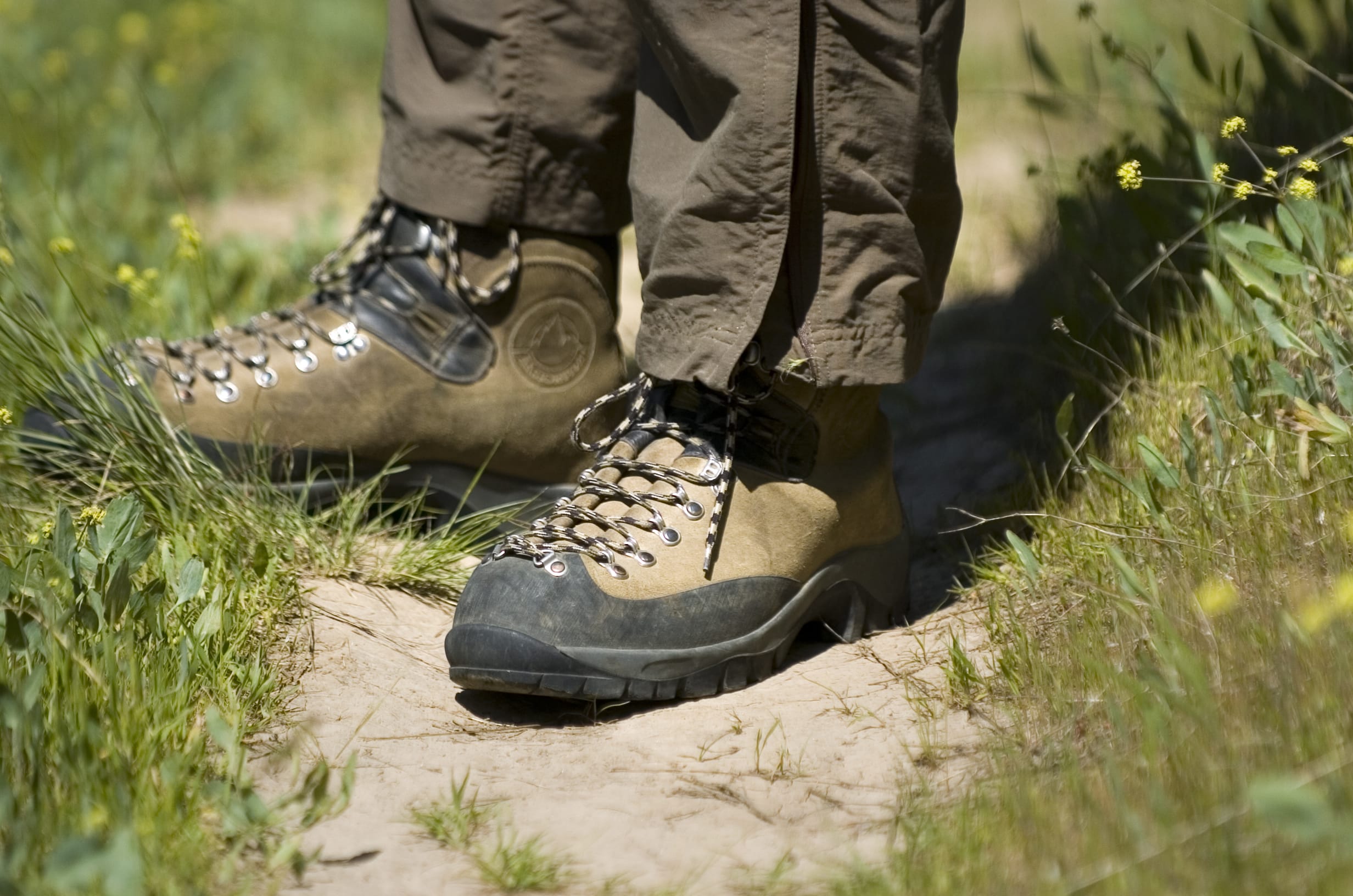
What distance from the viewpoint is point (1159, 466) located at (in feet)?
5.37

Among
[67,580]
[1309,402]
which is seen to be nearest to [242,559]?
[67,580]

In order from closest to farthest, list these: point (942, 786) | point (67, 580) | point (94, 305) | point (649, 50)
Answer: point (942, 786) < point (67, 580) < point (649, 50) < point (94, 305)

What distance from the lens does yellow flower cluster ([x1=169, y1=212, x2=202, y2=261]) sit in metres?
2.45

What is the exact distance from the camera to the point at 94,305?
2.56 metres

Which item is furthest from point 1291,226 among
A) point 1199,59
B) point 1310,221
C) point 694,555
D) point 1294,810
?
point 1294,810

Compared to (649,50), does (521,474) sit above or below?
below

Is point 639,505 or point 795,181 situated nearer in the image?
point 795,181

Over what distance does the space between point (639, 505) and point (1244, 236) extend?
95cm

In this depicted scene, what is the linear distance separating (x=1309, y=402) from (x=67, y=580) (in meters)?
1.62

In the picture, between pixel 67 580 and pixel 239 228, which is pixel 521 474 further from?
pixel 239 228

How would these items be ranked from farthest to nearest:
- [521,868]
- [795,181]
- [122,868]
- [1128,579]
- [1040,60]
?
[1040,60]
[795,181]
[1128,579]
[521,868]
[122,868]

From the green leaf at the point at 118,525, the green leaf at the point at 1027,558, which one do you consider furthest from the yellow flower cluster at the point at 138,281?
the green leaf at the point at 1027,558

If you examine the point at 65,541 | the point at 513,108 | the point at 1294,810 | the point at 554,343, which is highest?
the point at 513,108

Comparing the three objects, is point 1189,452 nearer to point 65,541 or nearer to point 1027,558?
point 1027,558
